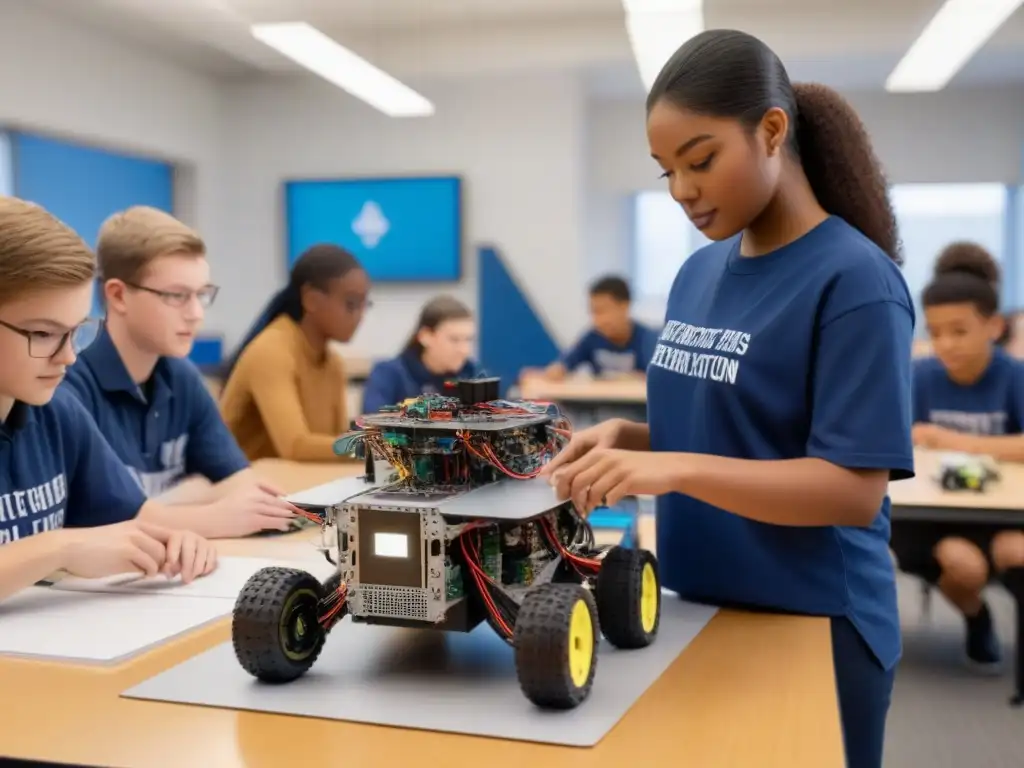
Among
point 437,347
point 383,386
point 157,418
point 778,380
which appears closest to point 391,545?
point 778,380

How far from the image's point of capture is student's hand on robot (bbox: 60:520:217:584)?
1.43m

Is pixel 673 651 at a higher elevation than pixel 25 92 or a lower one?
lower

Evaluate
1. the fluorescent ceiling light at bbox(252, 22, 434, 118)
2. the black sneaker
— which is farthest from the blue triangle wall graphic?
the black sneaker

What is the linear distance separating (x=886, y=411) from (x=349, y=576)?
613 millimetres

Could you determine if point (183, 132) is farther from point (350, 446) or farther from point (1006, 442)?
point (350, 446)

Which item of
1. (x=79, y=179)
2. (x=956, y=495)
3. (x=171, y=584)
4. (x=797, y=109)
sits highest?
(x=79, y=179)

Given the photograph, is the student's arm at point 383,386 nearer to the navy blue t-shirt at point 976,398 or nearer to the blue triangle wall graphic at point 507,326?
the navy blue t-shirt at point 976,398

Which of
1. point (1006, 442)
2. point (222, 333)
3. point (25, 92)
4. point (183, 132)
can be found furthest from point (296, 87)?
point (1006, 442)

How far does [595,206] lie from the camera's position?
30.8ft

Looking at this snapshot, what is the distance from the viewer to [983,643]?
345 centimetres

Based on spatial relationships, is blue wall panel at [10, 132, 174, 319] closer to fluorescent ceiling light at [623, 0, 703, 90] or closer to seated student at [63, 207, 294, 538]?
fluorescent ceiling light at [623, 0, 703, 90]

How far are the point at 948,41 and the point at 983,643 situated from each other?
341 cm

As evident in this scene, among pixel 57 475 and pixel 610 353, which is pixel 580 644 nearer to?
pixel 57 475

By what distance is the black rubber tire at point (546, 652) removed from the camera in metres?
0.95
